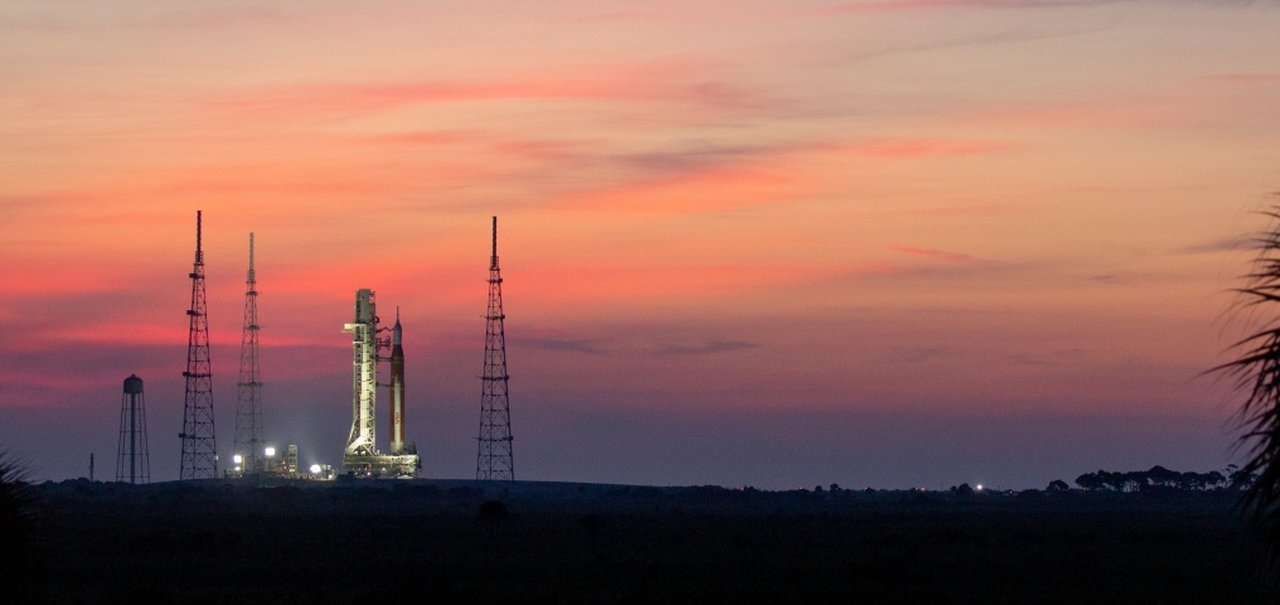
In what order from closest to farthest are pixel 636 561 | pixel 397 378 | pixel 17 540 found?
1. pixel 17 540
2. pixel 636 561
3. pixel 397 378

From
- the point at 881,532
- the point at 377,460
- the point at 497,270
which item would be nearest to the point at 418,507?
the point at 377,460

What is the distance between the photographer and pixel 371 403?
180m

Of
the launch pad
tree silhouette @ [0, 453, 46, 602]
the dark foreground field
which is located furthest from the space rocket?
tree silhouette @ [0, 453, 46, 602]

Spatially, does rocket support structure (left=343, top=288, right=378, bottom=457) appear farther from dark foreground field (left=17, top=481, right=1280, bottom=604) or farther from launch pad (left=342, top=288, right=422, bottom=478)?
dark foreground field (left=17, top=481, right=1280, bottom=604)

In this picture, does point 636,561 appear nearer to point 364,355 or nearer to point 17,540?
point 17,540

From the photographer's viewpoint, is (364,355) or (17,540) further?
(364,355)

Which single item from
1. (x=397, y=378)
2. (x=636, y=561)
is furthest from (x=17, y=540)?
(x=397, y=378)

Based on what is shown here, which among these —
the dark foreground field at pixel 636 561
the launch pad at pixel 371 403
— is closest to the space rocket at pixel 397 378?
the launch pad at pixel 371 403

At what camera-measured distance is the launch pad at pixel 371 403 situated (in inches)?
7032

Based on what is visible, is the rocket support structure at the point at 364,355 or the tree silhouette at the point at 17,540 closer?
the tree silhouette at the point at 17,540

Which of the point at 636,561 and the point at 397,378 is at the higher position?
the point at 397,378

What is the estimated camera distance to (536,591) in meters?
57.5

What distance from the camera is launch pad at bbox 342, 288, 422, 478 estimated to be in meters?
179

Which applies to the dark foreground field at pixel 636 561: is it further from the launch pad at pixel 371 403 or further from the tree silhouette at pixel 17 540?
the launch pad at pixel 371 403
